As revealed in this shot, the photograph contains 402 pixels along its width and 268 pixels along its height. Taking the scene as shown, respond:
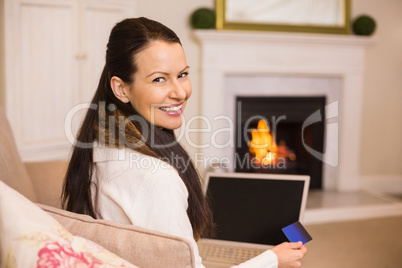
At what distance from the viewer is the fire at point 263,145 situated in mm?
3648

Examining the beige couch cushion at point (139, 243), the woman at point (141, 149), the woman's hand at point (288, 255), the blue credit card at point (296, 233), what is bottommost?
the woman's hand at point (288, 255)

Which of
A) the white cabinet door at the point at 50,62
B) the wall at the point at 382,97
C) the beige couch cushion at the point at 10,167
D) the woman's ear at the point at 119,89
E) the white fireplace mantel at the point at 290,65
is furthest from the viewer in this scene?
the wall at the point at 382,97

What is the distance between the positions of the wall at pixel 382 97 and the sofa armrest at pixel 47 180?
167 centimetres

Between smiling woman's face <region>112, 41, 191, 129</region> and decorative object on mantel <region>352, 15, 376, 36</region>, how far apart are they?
2.76 m

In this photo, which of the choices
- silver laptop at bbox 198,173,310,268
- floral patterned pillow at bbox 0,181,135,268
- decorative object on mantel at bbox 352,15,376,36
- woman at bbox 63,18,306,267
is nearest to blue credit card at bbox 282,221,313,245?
woman at bbox 63,18,306,267

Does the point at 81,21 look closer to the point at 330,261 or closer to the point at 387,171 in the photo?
the point at 330,261

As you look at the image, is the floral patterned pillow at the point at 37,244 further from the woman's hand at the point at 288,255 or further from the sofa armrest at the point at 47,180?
the sofa armrest at the point at 47,180

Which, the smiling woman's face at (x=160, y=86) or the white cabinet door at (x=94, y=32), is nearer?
the smiling woman's face at (x=160, y=86)

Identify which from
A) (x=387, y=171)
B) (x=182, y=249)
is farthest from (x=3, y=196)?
(x=387, y=171)

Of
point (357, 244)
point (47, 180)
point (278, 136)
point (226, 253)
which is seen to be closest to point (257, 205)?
point (226, 253)

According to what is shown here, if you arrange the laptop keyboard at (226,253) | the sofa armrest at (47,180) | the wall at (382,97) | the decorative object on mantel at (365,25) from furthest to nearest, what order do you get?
the wall at (382,97)
the decorative object on mantel at (365,25)
the sofa armrest at (47,180)
the laptop keyboard at (226,253)

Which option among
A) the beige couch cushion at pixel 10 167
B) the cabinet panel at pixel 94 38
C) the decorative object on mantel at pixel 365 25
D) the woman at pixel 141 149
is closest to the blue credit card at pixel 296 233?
the woman at pixel 141 149

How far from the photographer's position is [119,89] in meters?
1.22

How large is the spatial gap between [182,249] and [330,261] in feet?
6.21
